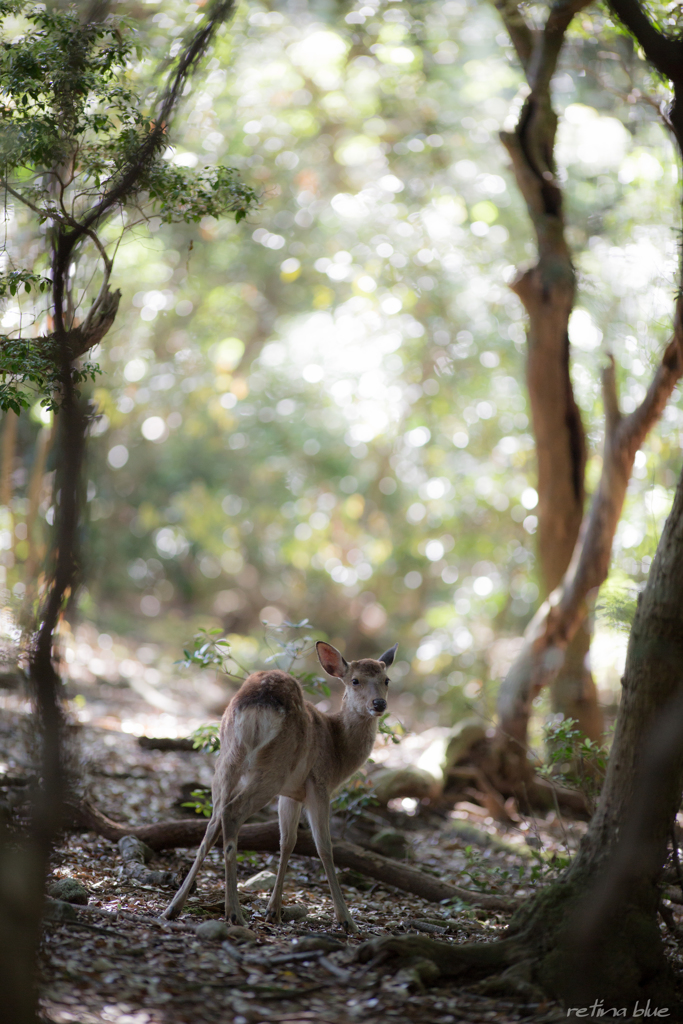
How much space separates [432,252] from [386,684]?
8.96 meters

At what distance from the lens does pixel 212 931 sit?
163 inches

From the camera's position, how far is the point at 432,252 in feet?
42.1

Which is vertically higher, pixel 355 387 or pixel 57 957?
pixel 355 387

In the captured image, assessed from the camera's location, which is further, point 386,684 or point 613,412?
point 613,412

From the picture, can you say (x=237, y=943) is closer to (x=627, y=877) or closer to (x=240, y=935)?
(x=240, y=935)

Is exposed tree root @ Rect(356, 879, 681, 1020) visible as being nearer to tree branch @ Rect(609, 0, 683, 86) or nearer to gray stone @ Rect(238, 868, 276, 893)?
gray stone @ Rect(238, 868, 276, 893)

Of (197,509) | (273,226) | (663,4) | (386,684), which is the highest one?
(273,226)

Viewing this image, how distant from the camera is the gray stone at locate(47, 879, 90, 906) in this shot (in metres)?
4.37

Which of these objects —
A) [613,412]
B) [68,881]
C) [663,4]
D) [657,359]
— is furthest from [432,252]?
[68,881]

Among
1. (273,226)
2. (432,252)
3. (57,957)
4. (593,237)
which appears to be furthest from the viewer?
(273,226)

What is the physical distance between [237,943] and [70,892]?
3.11 ft

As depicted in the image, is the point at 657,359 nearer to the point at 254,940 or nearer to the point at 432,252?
the point at 254,940

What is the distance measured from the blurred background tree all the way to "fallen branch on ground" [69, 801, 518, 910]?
3049 mm

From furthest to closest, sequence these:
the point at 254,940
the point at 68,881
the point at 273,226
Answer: the point at 273,226 < the point at 68,881 < the point at 254,940
